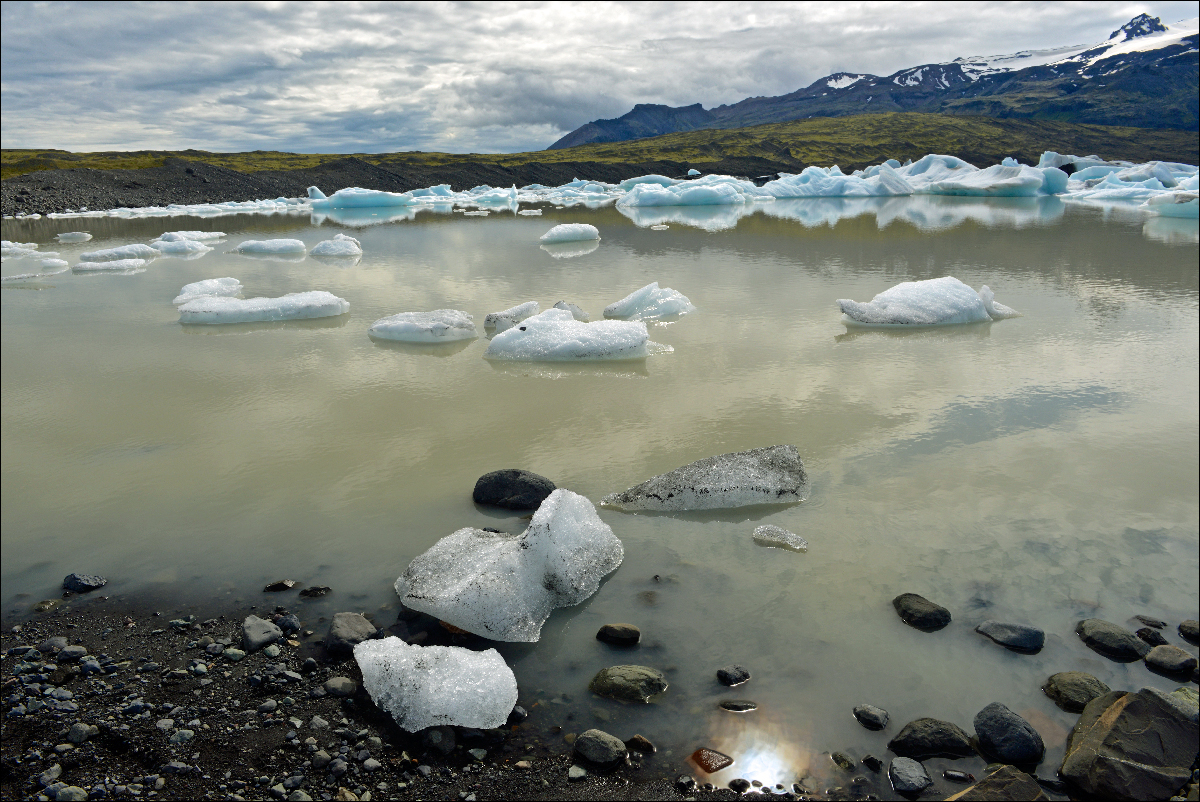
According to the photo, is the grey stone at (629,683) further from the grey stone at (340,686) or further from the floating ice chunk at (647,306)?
the floating ice chunk at (647,306)

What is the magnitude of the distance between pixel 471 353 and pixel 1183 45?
18051 centimetres

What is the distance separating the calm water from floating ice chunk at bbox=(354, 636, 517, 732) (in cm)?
19

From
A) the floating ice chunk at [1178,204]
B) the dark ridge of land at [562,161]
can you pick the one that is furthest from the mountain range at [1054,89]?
the floating ice chunk at [1178,204]

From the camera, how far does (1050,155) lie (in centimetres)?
4153

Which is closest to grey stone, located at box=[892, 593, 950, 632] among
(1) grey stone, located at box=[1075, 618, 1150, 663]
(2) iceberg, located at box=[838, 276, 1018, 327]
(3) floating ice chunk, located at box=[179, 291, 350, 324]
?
(1) grey stone, located at box=[1075, 618, 1150, 663]

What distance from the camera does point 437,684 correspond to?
100.0 inches

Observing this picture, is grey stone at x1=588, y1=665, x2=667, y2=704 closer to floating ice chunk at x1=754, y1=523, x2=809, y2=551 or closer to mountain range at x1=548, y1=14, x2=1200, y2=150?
floating ice chunk at x1=754, y1=523, x2=809, y2=551

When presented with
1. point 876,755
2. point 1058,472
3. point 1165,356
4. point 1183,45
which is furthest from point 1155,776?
point 1183,45

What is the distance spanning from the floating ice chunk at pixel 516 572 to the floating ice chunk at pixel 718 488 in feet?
1.67

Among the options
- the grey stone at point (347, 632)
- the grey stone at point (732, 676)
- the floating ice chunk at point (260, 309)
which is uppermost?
the floating ice chunk at point (260, 309)

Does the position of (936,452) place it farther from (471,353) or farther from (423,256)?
(423,256)

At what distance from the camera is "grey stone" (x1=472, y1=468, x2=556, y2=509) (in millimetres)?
3932

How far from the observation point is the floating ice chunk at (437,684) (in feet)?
8.07

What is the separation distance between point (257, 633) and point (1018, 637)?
10.4 ft
